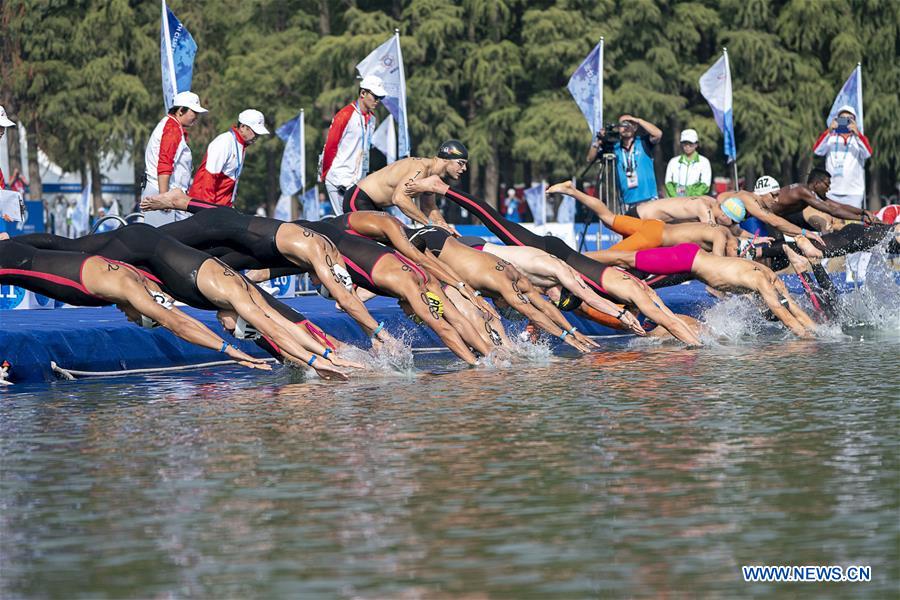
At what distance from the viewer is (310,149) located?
134 feet

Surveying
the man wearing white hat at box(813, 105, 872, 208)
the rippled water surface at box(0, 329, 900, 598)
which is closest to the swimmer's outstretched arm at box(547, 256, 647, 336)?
the rippled water surface at box(0, 329, 900, 598)

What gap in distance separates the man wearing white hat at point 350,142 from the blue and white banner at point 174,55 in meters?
2.16

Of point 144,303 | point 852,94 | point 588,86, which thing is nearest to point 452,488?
point 144,303

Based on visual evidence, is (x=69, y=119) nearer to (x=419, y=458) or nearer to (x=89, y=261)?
(x=89, y=261)

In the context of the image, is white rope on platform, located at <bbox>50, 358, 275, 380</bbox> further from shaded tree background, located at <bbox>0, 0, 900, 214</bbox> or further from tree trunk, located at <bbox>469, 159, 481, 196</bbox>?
tree trunk, located at <bbox>469, 159, 481, 196</bbox>

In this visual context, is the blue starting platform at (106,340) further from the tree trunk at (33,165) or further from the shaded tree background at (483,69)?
the tree trunk at (33,165)

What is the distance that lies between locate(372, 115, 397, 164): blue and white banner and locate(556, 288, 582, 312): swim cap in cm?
969

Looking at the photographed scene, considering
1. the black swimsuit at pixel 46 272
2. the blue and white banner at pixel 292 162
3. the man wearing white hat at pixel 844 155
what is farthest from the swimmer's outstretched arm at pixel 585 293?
the blue and white banner at pixel 292 162

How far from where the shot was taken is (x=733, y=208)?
17.0 meters

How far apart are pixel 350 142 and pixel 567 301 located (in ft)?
9.35

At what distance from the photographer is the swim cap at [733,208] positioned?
55.7 ft

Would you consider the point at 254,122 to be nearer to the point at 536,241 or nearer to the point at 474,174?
the point at 536,241

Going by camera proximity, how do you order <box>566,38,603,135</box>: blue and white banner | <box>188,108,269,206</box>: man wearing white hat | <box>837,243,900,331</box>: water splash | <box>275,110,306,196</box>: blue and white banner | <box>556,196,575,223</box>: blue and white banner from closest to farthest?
<box>188,108,269,206</box>: man wearing white hat < <box>837,243,900,331</box>: water splash < <box>566,38,603,135</box>: blue and white banner < <box>275,110,306,196</box>: blue and white banner < <box>556,196,575,223</box>: blue and white banner

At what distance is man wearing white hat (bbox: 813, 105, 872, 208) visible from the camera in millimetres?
20516
